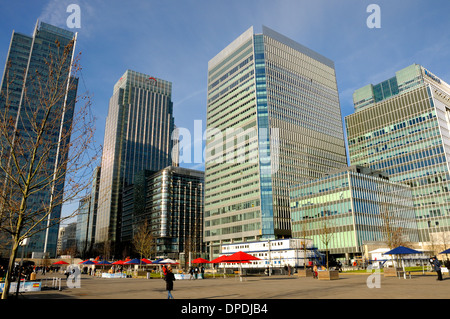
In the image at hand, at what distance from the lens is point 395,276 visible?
34.5 meters

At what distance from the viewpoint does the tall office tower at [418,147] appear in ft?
332

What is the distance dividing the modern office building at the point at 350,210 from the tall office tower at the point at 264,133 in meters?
11.4

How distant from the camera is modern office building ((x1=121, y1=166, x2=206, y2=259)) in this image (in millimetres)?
156500

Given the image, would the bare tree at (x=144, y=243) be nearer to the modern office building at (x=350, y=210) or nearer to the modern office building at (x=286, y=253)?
the modern office building at (x=286, y=253)

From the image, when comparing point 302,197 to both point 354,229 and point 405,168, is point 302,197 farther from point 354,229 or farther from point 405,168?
point 405,168

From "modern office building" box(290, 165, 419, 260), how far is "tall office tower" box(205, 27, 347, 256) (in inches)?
450

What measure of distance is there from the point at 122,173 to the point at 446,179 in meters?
170

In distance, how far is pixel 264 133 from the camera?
11294cm

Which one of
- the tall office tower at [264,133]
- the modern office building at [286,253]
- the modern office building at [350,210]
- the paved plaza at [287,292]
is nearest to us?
the paved plaza at [287,292]

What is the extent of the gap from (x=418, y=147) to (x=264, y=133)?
53048 mm

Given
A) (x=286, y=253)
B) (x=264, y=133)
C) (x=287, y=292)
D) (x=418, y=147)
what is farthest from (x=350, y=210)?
(x=287, y=292)

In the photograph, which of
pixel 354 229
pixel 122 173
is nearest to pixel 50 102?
pixel 354 229

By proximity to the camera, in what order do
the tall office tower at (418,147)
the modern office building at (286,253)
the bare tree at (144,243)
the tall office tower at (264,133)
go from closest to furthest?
1. the modern office building at (286,253)
2. the bare tree at (144,243)
3. the tall office tower at (418,147)
4. the tall office tower at (264,133)

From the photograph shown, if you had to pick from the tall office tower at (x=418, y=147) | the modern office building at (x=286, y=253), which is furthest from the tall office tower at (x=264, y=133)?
the modern office building at (x=286, y=253)
